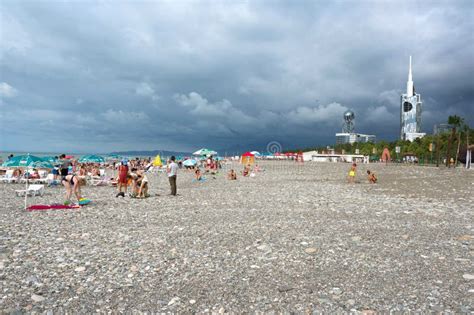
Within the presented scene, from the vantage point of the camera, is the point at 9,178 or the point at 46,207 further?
the point at 9,178

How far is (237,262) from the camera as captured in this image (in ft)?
25.5

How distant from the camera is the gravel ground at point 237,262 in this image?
19.1 ft

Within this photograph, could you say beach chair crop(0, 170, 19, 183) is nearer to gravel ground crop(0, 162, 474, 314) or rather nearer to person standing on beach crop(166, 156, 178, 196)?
person standing on beach crop(166, 156, 178, 196)

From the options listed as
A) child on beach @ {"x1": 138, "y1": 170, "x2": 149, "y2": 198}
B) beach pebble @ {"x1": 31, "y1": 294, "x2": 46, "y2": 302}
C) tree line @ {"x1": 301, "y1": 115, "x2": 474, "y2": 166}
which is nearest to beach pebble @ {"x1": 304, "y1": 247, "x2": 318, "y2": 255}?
beach pebble @ {"x1": 31, "y1": 294, "x2": 46, "y2": 302}

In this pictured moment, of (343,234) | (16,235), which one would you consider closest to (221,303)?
(343,234)

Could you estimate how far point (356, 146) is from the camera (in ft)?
604

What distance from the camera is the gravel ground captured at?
582 cm

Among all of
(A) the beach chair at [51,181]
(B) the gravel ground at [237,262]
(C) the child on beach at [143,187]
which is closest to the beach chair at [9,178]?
(A) the beach chair at [51,181]

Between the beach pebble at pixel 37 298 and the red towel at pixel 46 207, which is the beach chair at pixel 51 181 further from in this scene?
the beach pebble at pixel 37 298

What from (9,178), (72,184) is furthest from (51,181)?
(72,184)

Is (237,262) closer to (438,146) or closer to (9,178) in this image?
(9,178)

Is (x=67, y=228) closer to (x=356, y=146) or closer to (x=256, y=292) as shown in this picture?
(x=256, y=292)

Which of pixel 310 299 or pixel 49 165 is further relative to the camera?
pixel 49 165

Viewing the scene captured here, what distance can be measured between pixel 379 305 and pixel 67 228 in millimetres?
9449
